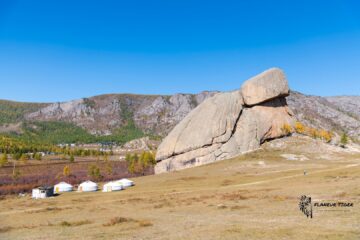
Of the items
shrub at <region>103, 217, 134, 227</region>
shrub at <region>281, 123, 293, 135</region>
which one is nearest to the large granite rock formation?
shrub at <region>281, 123, 293, 135</region>

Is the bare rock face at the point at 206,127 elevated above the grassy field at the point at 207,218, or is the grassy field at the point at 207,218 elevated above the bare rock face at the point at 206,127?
the bare rock face at the point at 206,127

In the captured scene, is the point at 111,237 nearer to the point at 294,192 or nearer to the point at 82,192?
the point at 294,192

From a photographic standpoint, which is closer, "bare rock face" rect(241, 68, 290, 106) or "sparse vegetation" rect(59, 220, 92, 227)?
"sparse vegetation" rect(59, 220, 92, 227)

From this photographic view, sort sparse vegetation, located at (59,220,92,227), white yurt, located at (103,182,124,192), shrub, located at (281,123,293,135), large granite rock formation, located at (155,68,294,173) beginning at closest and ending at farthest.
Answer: sparse vegetation, located at (59,220,92,227) < white yurt, located at (103,182,124,192) < large granite rock formation, located at (155,68,294,173) < shrub, located at (281,123,293,135)

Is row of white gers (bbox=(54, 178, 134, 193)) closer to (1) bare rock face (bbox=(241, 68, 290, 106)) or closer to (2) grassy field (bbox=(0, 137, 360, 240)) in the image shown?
(2) grassy field (bbox=(0, 137, 360, 240))

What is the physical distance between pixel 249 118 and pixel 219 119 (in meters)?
9.57

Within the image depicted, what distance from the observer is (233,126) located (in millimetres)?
110312

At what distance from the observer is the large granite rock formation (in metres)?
107

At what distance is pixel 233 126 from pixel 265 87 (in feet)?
54.1

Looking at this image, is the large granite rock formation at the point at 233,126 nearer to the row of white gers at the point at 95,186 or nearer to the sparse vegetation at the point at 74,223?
the row of white gers at the point at 95,186

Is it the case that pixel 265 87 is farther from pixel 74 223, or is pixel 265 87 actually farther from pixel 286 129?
pixel 74 223

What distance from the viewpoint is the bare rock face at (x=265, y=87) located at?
Result: 112 meters

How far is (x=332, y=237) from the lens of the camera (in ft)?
73.8

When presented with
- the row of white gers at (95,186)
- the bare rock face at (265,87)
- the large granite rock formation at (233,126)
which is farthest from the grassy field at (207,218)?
the bare rock face at (265,87)
